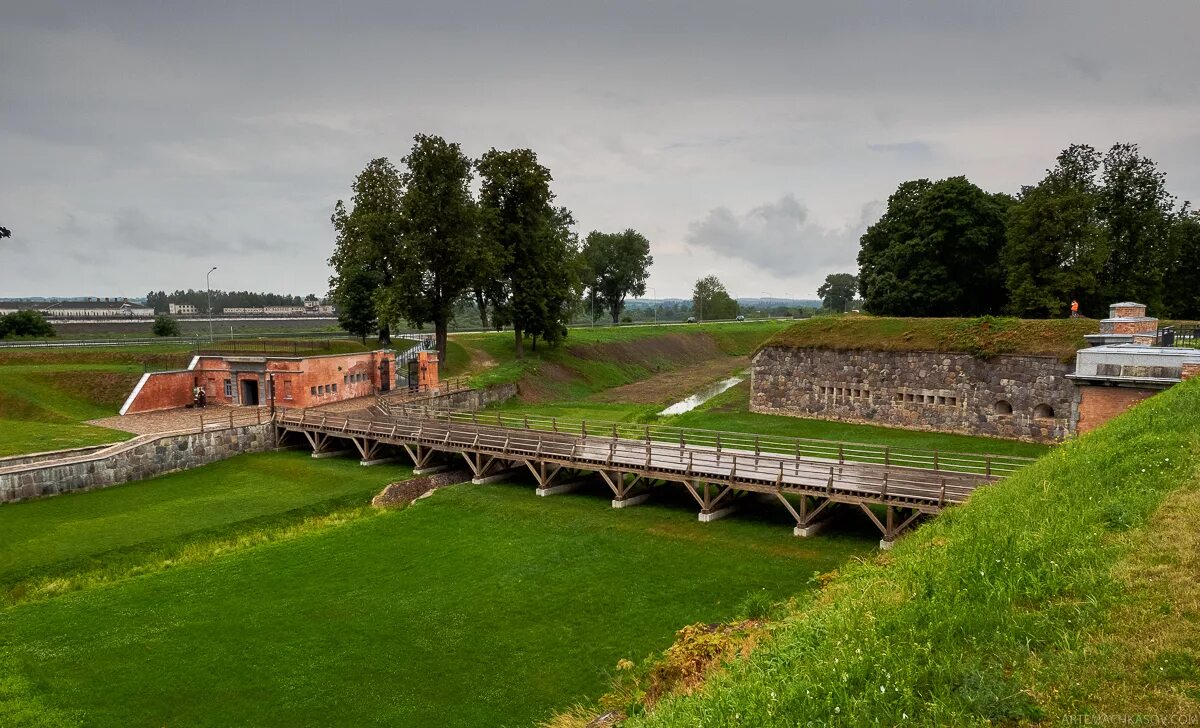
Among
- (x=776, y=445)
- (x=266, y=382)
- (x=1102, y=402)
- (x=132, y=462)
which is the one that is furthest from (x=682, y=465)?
(x=266, y=382)

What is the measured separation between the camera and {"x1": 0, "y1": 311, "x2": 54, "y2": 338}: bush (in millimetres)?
48938

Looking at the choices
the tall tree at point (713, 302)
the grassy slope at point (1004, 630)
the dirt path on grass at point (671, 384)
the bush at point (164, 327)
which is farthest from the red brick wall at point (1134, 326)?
the tall tree at point (713, 302)

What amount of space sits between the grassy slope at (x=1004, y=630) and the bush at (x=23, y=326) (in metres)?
57.3

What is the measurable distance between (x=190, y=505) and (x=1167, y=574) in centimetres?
2501

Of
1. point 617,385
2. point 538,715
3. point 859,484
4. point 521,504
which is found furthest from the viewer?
point 617,385

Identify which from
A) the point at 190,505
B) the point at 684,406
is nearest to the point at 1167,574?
the point at 190,505

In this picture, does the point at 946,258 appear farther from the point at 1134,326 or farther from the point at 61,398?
the point at 61,398

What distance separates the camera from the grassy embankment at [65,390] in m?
27.6

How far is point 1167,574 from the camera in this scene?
7.38 meters

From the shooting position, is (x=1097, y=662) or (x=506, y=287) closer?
(x=1097, y=662)

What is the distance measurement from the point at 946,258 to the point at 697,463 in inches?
1193

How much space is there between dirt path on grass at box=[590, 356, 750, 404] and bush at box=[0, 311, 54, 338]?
3814cm

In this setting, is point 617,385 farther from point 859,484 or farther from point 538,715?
point 538,715

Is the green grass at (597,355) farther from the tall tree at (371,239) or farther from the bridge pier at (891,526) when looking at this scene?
the bridge pier at (891,526)
